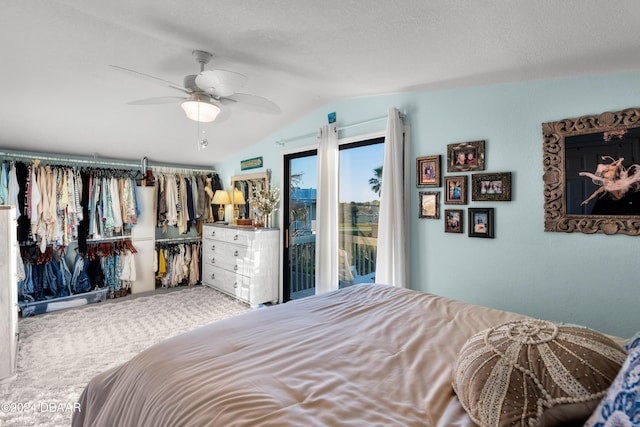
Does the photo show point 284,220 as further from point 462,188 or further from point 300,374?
point 300,374

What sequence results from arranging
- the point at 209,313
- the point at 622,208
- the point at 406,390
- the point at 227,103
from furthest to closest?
1. the point at 209,313
2. the point at 227,103
3. the point at 622,208
4. the point at 406,390

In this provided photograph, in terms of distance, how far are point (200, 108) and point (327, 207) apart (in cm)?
171

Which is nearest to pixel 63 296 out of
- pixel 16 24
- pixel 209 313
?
pixel 209 313

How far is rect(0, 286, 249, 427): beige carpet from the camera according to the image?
2.04 meters

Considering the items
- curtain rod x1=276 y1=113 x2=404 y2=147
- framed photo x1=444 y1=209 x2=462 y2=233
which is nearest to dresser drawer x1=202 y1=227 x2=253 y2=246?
curtain rod x1=276 y1=113 x2=404 y2=147

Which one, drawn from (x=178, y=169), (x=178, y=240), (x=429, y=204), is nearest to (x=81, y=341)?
(x=178, y=240)

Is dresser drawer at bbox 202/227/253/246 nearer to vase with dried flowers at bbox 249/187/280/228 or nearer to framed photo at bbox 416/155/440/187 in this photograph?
vase with dried flowers at bbox 249/187/280/228

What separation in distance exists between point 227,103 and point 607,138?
8.39ft

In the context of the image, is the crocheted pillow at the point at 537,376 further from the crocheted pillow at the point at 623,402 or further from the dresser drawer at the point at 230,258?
the dresser drawer at the point at 230,258

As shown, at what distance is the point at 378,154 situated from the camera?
3.19m

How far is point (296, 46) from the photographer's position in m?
2.07

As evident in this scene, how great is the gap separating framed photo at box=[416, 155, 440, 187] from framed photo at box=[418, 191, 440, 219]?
0.26 feet

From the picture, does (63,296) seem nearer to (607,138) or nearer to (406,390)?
(406,390)

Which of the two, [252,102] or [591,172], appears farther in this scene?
[252,102]
